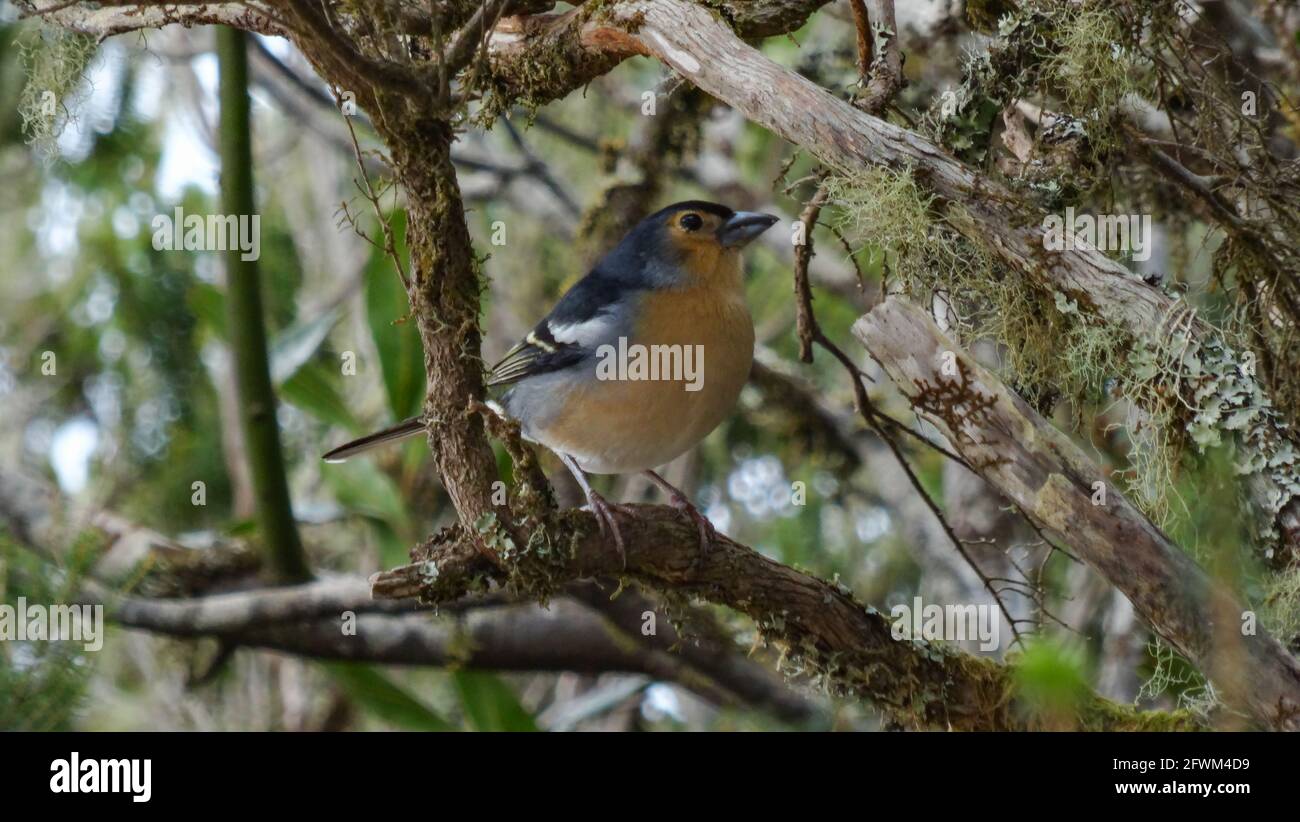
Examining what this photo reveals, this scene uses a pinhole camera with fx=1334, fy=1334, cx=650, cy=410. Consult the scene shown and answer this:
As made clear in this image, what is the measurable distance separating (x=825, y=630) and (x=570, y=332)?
1318mm

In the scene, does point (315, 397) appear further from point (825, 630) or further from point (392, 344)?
point (825, 630)

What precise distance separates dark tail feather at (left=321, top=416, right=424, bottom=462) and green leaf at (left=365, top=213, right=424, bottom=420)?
120cm

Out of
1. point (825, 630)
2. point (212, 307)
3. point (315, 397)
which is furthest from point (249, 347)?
point (825, 630)

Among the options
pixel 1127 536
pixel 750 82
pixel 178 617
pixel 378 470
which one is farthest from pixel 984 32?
pixel 178 617

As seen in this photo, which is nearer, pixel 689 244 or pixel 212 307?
pixel 689 244

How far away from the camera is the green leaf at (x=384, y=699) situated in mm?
5746

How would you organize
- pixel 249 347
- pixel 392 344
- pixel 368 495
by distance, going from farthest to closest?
pixel 368 495
pixel 392 344
pixel 249 347

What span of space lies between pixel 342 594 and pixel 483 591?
93.8 inches

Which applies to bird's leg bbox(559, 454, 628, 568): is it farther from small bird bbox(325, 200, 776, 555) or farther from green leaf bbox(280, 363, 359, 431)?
green leaf bbox(280, 363, 359, 431)

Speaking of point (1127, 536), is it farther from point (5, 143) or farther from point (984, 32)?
point (5, 143)

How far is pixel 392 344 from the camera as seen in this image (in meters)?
5.96

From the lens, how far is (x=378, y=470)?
6.43 m

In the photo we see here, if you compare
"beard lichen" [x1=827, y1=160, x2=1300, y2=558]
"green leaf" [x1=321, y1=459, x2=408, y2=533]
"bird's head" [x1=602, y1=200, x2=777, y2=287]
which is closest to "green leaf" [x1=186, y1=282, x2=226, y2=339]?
"green leaf" [x1=321, y1=459, x2=408, y2=533]

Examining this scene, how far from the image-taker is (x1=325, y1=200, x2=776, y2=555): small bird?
4.22m
